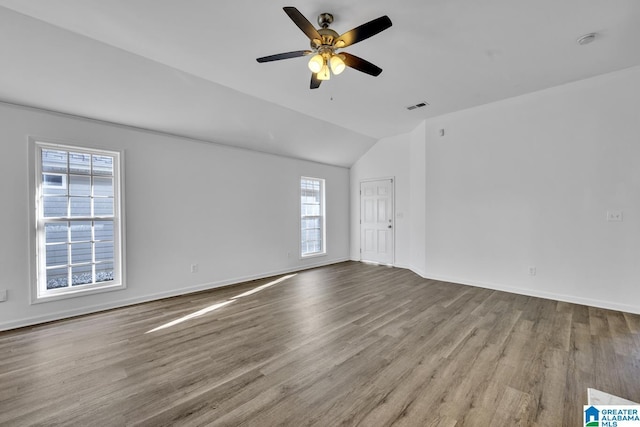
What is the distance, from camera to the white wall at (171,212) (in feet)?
10.3

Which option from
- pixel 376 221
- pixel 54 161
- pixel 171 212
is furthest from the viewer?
pixel 376 221

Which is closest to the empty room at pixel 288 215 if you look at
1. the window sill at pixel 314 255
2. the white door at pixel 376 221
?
the window sill at pixel 314 255

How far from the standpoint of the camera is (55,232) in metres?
3.49

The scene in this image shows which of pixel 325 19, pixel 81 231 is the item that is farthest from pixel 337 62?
pixel 81 231

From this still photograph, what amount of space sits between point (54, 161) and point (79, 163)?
236mm

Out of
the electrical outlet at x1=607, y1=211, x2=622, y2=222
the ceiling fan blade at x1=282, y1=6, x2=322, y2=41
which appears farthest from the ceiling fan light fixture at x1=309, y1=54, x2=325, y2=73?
the electrical outlet at x1=607, y1=211, x2=622, y2=222

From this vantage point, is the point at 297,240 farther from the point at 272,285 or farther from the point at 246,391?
the point at 246,391

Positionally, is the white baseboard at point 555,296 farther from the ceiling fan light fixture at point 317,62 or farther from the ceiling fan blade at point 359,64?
the ceiling fan light fixture at point 317,62

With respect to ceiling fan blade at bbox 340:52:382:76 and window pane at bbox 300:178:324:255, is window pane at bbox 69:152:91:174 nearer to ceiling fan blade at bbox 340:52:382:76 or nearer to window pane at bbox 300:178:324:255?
ceiling fan blade at bbox 340:52:382:76

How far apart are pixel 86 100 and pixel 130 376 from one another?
3.09m

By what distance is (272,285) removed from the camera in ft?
15.9

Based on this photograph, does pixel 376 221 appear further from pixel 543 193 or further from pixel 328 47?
pixel 328 47

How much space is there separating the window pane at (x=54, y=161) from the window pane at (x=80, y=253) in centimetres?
96

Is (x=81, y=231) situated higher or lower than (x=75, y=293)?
higher
